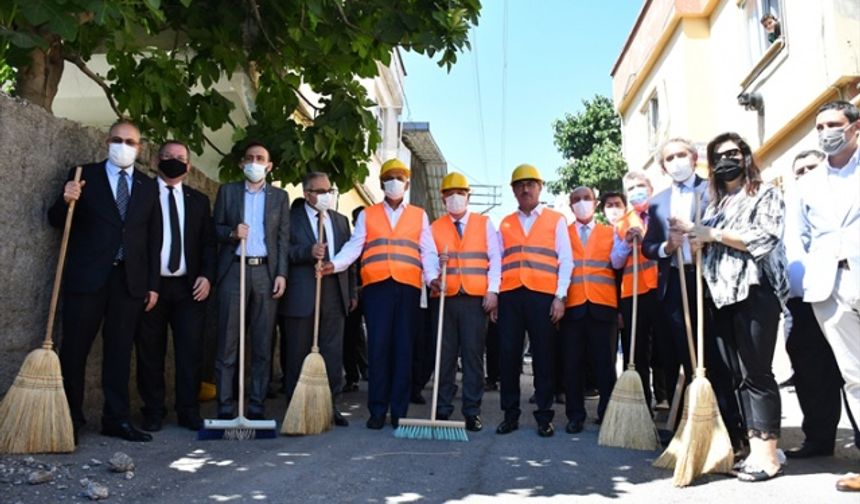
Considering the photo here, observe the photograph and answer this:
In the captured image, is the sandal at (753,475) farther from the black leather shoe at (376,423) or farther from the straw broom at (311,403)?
the straw broom at (311,403)

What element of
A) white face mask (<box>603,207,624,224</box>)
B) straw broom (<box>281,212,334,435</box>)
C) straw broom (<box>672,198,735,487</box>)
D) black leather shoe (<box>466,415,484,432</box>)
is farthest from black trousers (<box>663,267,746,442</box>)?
straw broom (<box>281,212,334,435</box>)

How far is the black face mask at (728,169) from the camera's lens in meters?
3.87

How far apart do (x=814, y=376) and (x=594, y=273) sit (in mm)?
1577

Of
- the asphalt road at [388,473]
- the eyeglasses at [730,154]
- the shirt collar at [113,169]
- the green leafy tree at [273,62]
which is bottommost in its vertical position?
the asphalt road at [388,473]

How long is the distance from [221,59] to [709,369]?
4.22m

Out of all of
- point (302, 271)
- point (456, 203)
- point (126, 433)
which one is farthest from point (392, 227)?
point (126, 433)

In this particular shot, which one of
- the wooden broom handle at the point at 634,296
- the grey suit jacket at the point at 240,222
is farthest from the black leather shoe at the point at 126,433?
the wooden broom handle at the point at 634,296

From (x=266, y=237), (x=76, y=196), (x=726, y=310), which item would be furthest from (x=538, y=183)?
(x=76, y=196)

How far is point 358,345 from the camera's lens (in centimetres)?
783

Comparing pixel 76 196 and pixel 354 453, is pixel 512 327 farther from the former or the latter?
pixel 76 196

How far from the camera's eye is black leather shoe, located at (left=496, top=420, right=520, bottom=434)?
4736 millimetres

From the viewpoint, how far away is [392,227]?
16.8ft

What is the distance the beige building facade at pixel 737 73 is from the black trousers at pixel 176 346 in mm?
5374

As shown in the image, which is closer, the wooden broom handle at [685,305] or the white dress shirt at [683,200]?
the wooden broom handle at [685,305]
